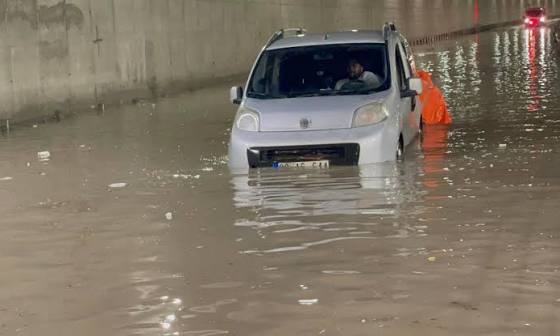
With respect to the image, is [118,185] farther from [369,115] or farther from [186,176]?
[369,115]

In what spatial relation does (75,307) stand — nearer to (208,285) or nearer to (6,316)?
(6,316)

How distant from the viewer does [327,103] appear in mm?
11211

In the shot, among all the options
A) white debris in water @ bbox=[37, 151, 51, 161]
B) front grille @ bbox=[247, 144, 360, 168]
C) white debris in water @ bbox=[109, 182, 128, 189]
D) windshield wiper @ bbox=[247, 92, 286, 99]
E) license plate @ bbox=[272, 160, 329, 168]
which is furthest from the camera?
white debris in water @ bbox=[37, 151, 51, 161]

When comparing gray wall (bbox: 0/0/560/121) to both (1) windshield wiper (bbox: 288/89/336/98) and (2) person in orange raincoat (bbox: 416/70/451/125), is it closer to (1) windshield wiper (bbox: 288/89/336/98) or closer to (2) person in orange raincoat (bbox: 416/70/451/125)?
(2) person in orange raincoat (bbox: 416/70/451/125)

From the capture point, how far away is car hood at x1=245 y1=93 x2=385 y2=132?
1094 cm

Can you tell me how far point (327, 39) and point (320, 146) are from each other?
6.69 feet

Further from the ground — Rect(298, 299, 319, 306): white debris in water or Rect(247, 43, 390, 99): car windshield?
Rect(247, 43, 390, 99): car windshield

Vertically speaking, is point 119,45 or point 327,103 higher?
point 119,45

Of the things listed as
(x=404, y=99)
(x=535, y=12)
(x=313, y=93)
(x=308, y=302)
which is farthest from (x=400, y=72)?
(x=535, y=12)

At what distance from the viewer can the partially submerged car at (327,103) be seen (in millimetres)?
10867

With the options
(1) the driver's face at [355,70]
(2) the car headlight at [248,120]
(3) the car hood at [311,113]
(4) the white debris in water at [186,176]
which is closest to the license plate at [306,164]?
(3) the car hood at [311,113]

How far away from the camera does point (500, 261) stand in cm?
711

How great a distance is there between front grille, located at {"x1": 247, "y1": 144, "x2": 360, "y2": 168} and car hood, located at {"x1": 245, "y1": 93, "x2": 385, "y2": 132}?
22cm

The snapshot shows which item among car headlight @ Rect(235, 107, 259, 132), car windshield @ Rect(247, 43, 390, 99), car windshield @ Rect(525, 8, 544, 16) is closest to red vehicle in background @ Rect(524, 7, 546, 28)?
car windshield @ Rect(525, 8, 544, 16)
